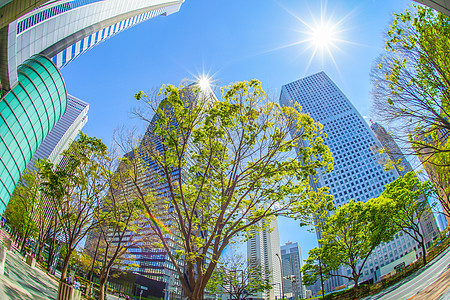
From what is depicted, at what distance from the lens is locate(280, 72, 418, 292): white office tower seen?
83100mm

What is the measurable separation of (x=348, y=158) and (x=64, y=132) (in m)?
162

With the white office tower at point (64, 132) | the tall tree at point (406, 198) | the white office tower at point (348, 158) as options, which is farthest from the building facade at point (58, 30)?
the white office tower at point (348, 158)

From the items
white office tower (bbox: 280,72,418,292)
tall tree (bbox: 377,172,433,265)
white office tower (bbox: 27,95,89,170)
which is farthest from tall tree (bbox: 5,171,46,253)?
white office tower (bbox: 27,95,89,170)

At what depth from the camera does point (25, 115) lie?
3253cm

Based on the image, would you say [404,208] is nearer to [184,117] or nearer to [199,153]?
[199,153]

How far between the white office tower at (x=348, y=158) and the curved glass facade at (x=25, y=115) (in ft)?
280

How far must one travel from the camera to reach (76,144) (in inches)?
553

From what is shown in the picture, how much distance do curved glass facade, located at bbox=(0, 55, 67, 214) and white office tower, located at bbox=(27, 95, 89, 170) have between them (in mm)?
79884

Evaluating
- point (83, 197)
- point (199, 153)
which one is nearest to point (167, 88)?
point (199, 153)

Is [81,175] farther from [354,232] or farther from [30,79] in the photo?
[30,79]

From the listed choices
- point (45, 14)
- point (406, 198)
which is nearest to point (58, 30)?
point (45, 14)

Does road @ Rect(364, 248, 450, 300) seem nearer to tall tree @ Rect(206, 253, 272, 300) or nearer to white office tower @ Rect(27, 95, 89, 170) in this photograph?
tall tree @ Rect(206, 253, 272, 300)

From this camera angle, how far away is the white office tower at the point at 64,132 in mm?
115938

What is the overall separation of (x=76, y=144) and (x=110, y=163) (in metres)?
2.43
